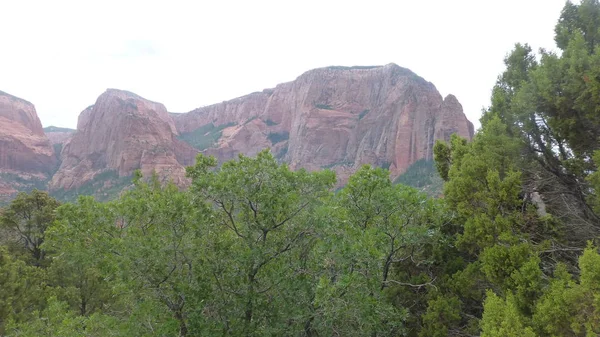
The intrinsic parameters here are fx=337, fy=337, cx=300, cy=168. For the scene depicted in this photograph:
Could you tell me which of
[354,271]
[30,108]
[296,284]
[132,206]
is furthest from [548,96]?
[30,108]

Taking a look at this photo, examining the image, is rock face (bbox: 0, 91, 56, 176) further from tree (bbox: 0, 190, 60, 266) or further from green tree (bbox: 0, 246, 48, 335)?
green tree (bbox: 0, 246, 48, 335)

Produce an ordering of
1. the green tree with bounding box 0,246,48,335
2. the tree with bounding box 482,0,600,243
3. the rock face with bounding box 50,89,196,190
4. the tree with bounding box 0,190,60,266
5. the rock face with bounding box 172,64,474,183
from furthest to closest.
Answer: the rock face with bounding box 172,64,474,183 < the rock face with bounding box 50,89,196,190 < the tree with bounding box 0,190,60,266 < the green tree with bounding box 0,246,48,335 < the tree with bounding box 482,0,600,243

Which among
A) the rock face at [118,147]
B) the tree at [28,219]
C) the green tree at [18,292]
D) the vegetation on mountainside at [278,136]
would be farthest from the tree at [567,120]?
the vegetation on mountainside at [278,136]

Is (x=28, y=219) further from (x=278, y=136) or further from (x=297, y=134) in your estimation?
(x=278, y=136)

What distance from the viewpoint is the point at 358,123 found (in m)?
162

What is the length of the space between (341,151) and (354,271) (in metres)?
153

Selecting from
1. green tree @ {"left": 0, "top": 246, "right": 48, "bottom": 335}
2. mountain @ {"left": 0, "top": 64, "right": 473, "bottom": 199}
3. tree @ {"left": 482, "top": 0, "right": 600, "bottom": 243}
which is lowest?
green tree @ {"left": 0, "top": 246, "right": 48, "bottom": 335}

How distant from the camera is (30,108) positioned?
173 meters

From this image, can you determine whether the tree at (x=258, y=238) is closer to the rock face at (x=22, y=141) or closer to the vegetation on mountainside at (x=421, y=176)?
the vegetation on mountainside at (x=421, y=176)

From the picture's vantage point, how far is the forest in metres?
9.13

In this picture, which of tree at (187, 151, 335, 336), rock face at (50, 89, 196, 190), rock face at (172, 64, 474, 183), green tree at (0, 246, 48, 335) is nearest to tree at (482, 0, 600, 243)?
tree at (187, 151, 335, 336)

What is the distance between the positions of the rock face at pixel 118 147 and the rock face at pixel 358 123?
4164cm

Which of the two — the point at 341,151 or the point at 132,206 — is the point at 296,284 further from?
the point at 341,151

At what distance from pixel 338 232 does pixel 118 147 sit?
5961 inches
